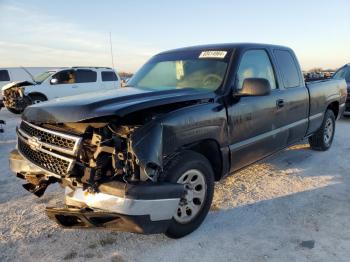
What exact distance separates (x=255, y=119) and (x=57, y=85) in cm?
1213

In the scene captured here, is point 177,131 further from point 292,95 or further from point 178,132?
point 292,95

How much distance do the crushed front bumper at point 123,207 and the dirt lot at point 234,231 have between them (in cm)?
36

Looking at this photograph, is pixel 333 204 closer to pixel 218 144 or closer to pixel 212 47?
pixel 218 144

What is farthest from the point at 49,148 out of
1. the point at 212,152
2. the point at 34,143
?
the point at 212,152

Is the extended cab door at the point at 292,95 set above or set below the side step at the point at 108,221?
above

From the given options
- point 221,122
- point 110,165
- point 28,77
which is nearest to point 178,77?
point 221,122

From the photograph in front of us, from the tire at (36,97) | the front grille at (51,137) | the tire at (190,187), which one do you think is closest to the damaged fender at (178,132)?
the tire at (190,187)

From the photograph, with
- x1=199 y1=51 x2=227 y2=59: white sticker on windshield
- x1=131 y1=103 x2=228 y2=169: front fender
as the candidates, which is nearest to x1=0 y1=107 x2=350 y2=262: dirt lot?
x1=131 y1=103 x2=228 y2=169: front fender

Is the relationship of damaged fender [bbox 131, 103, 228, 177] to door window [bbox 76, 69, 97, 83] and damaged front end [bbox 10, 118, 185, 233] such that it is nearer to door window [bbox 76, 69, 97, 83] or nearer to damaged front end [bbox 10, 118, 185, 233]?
damaged front end [bbox 10, 118, 185, 233]

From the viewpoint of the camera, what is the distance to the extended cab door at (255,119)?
3.96 metres

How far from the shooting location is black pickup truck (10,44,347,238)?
285 cm

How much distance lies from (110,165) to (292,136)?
3.19 meters

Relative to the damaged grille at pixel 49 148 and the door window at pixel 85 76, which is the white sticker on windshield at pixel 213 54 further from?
the door window at pixel 85 76

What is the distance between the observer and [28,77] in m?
18.9
